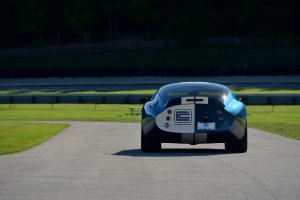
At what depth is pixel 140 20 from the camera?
100625 millimetres

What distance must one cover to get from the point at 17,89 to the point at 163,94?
190ft

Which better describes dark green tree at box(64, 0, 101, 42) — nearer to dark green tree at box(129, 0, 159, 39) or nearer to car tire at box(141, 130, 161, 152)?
dark green tree at box(129, 0, 159, 39)

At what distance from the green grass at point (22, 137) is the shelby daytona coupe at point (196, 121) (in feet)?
9.76

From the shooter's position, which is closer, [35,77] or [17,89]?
[17,89]

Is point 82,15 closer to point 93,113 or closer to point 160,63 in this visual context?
point 160,63

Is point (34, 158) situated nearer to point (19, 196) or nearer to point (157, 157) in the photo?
→ point (157, 157)

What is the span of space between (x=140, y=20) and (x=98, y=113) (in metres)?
56.6

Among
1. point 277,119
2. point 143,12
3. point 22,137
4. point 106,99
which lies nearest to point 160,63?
point 143,12

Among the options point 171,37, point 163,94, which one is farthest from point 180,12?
point 163,94

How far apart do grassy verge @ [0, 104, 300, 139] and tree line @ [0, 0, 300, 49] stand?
136 ft

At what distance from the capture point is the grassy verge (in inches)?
1487

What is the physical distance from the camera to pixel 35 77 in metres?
79.0

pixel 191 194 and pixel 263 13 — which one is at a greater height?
pixel 263 13

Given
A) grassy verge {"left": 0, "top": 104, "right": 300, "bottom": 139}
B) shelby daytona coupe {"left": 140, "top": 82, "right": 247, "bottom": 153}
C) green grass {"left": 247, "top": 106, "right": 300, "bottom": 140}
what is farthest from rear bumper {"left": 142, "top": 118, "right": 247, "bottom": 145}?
grassy verge {"left": 0, "top": 104, "right": 300, "bottom": 139}
